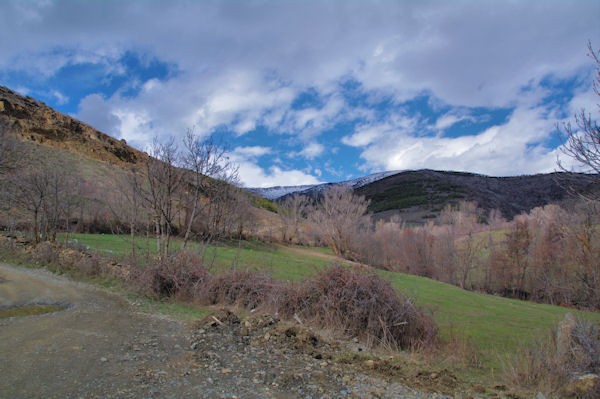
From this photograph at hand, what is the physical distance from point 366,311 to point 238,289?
5.19 metres

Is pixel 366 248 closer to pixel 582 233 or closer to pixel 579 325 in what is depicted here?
pixel 582 233

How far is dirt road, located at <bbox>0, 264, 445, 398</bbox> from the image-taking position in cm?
559

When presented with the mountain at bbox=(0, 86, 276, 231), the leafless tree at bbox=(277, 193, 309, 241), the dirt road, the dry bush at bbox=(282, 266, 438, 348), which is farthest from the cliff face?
the dry bush at bbox=(282, 266, 438, 348)

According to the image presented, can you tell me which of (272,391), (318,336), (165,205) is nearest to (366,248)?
(165,205)

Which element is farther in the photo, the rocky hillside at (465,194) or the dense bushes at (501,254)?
the rocky hillside at (465,194)

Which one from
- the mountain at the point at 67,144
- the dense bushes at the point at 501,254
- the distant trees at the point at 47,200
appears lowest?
the dense bushes at the point at 501,254

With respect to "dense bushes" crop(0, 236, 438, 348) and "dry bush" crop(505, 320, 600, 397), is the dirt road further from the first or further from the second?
"dry bush" crop(505, 320, 600, 397)

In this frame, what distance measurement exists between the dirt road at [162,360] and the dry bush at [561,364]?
3018 mm

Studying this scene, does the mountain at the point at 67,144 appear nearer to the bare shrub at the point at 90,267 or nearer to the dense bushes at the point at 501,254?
the bare shrub at the point at 90,267

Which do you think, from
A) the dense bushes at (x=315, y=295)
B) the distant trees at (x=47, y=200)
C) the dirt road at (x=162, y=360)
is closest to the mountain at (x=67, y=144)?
the distant trees at (x=47, y=200)

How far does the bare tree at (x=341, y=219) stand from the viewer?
190ft

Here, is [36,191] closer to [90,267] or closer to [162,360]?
[90,267]

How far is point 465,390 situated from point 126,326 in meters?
8.49

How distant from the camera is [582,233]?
31.7 metres
